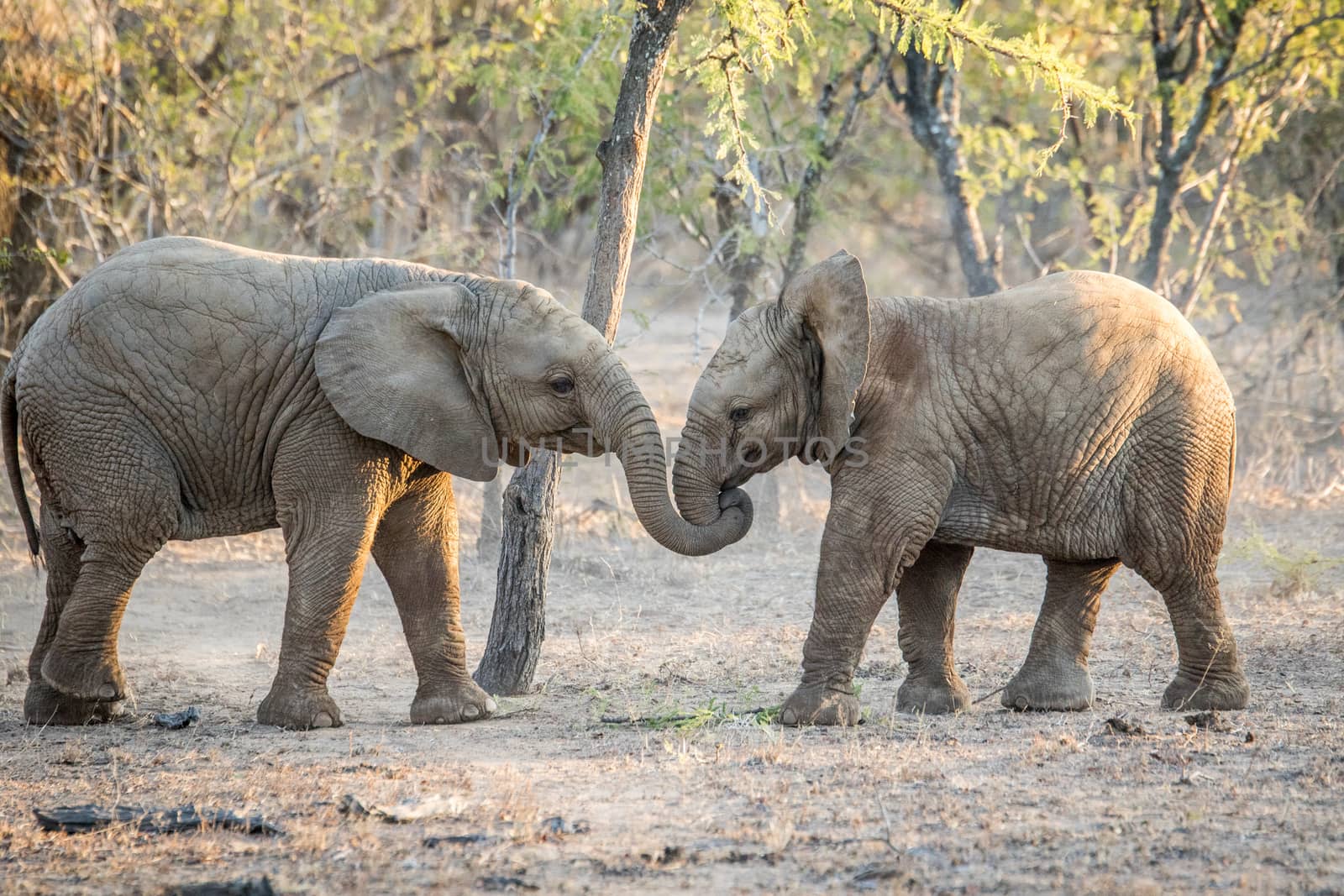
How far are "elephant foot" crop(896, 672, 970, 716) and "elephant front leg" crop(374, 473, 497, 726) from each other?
2170 millimetres

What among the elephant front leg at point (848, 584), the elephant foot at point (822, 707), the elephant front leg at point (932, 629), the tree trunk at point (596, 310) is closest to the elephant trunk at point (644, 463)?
the elephant front leg at point (848, 584)

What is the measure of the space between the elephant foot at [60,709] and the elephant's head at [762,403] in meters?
3.12

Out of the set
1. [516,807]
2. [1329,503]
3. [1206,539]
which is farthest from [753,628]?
[1329,503]

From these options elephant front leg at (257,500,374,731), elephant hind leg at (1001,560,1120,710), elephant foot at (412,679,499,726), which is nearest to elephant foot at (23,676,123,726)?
elephant front leg at (257,500,374,731)

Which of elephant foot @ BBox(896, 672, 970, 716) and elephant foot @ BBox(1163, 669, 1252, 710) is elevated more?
elephant foot @ BBox(1163, 669, 1252, 710)

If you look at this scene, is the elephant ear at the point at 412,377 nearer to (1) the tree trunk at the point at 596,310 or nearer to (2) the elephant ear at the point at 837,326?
(1) the tree trunk at the point at 596,310

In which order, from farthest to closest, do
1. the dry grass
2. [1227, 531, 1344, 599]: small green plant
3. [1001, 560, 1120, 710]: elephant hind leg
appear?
[1227, 531, 1344, 599]: small green plant, [1001, 560, 1120, 710]: elephant hind leg, the dry grass

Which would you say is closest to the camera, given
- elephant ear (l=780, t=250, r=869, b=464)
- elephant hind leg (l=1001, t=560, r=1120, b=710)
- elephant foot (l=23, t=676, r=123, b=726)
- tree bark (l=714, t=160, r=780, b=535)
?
elephant ear (l=780, t=250, r=869, b=464)

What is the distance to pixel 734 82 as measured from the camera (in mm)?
8930

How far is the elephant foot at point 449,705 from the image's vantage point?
7.82m

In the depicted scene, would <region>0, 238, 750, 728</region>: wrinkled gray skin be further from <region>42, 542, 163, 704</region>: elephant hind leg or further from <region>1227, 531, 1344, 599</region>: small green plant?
<region>1227, 531, 1344, 599</region>: small green plant

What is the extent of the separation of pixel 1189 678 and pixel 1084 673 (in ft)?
1.72

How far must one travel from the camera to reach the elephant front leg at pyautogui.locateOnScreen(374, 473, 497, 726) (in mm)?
7859

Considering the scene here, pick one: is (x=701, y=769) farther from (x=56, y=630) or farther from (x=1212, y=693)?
(x=56, y=630)
